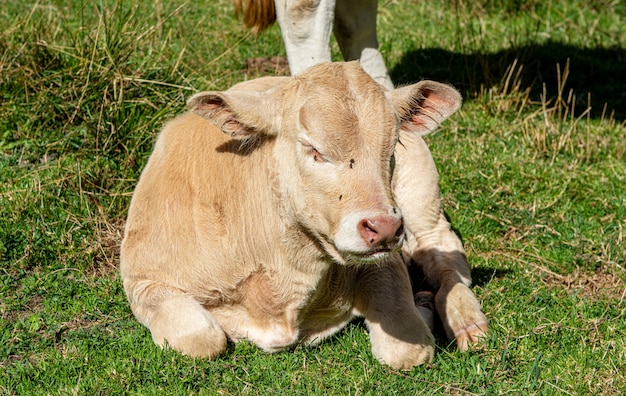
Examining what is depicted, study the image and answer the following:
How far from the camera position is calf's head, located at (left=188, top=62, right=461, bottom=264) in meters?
4.61

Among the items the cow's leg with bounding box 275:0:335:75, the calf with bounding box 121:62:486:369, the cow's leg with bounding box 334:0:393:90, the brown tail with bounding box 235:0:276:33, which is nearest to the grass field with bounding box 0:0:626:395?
the calf with bounding box 121:62:486:369

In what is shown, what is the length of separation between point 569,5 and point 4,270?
792 cm

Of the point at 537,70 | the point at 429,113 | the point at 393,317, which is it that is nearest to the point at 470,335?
the point at 393,317

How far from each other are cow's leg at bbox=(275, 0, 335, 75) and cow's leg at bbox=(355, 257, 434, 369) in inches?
70.4

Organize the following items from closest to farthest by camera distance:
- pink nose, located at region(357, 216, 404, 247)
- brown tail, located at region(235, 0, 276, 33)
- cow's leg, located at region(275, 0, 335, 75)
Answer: pink nose, located at region(357, 216, 404, 247)
cow's leg, located at region(275, 0, 335, 75)
brown tail, located at region(235, 0, 276, 33)

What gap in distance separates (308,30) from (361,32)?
1.30m

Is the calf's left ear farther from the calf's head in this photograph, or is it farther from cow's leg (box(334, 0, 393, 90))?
cow's leg (box(334, 0, 393, 90))

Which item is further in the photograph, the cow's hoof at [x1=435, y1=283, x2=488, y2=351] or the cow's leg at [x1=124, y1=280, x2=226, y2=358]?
the cow's hoof at [x1=435, y1=283, x2=488, y2=351]

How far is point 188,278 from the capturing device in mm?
5504

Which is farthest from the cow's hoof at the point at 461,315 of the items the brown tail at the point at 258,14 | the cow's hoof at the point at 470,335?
the brown tail at the point at 258,14

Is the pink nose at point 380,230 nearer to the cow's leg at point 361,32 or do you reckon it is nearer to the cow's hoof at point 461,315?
the cow's hoof at point 461,315

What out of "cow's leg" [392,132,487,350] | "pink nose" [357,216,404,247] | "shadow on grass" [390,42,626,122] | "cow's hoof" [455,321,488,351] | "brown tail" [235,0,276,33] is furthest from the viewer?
"shadow on grass" [390,42,626,122]

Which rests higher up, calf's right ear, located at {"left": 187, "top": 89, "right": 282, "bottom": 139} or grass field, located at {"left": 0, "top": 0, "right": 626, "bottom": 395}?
calf's right ear, located at {"left": 187, "top": 89, "right": 282, "bottom": 139}

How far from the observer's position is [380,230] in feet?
14.7
